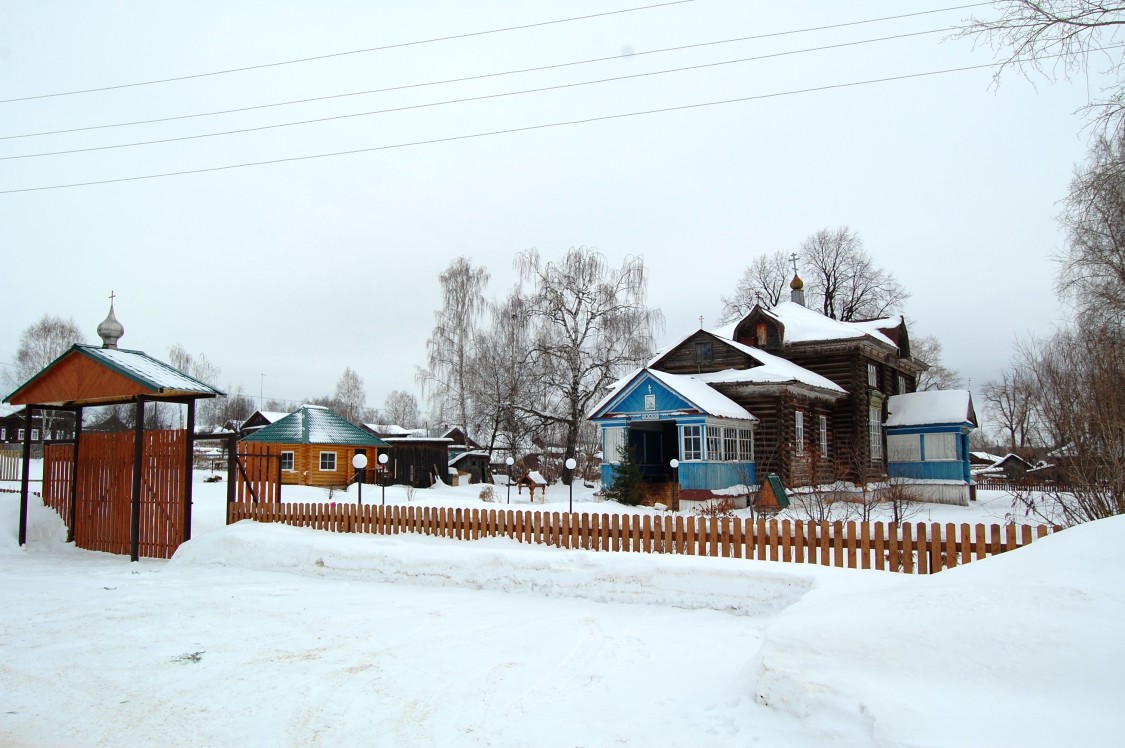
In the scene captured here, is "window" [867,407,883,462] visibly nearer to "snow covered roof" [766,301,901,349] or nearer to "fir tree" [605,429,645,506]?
"snow covered roof" [766,301,901,349]

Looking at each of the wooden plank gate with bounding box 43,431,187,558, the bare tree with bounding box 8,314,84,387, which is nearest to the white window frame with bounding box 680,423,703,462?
the wooden plank gate with bounding box 43,431,187,558

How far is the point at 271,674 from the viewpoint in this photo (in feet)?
20.7

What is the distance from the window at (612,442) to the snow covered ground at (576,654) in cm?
1636

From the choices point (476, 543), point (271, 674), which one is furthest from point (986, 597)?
point (476, 543)

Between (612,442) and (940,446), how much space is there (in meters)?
15.4

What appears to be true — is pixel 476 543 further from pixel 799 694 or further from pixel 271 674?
pixel 799 694

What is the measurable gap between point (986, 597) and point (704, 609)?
15.0 feet

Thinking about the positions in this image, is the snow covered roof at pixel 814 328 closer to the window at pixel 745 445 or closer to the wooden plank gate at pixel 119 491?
the window at pixel 745 445

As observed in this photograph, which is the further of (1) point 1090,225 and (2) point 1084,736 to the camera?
(1) point 1090,225

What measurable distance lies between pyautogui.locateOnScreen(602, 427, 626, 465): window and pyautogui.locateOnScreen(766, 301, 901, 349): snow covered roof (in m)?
9.17

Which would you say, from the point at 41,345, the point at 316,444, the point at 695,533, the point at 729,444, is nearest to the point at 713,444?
the point at 729,444

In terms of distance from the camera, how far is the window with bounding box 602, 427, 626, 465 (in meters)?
26.9

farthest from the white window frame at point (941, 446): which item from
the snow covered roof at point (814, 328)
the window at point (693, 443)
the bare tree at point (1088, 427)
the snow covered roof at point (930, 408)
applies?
the bare tree at point (1088, 427)

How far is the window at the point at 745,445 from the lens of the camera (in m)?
26.5
